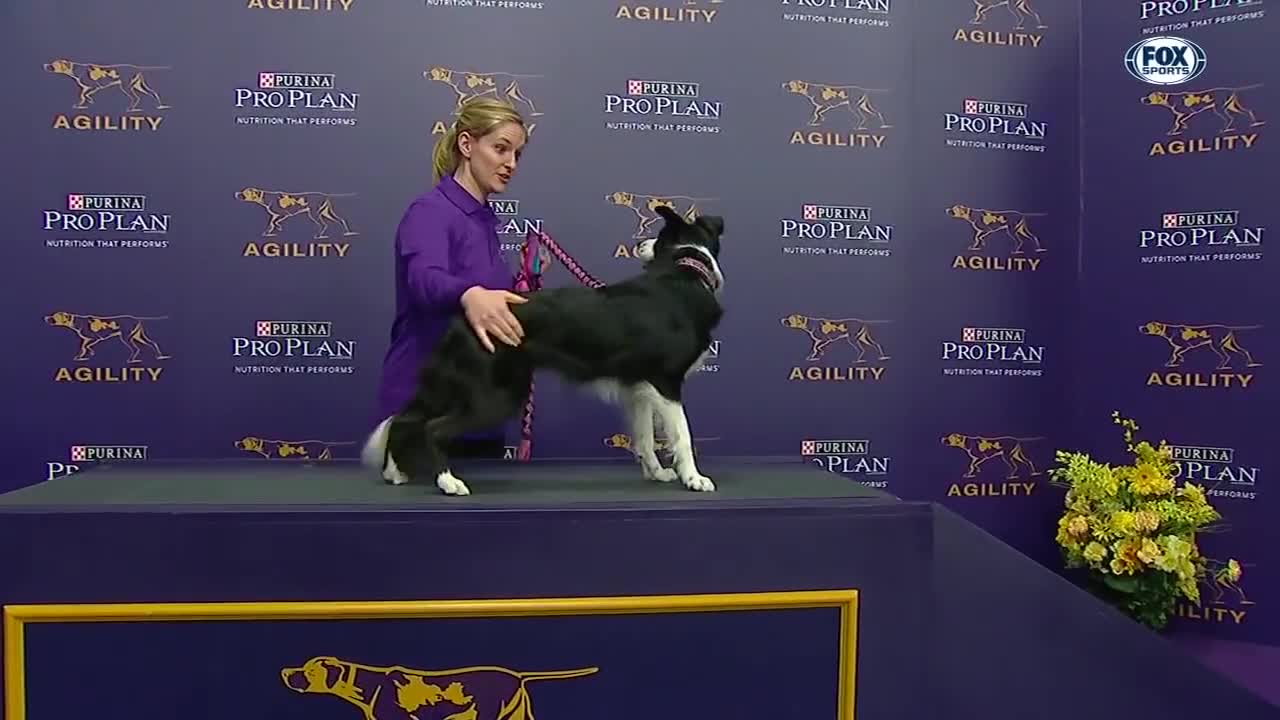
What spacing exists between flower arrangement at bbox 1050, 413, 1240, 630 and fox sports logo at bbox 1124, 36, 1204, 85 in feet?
4.30

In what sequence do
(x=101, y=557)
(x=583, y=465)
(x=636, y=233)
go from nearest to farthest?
(x=101, y=557)
(x=583, y=465)
(x=636, y=233)

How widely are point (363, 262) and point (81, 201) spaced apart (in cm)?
92

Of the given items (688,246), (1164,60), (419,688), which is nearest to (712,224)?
(688,246)

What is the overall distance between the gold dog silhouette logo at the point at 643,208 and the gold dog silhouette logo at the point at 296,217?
904 millimetres

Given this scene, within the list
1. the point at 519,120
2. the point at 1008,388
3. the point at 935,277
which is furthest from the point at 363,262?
Answer: the point at 1008,388

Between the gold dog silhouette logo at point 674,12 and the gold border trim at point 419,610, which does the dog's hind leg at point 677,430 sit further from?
the gold dog silhouette logo at point 674,12

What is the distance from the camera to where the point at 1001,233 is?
3.48 metres

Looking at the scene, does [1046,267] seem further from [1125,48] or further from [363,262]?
[363,262]

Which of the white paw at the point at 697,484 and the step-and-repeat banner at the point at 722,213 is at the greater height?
the step-and-repeat banner at the point at 722,213

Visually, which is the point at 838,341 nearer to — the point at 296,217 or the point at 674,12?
the point at 674,12

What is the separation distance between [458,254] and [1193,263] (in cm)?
261

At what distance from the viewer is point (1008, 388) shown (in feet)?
11.5

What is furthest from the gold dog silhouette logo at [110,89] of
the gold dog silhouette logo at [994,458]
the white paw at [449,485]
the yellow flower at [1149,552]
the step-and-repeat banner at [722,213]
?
the yellow flower at [1149,552]

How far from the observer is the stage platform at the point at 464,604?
1.70m
